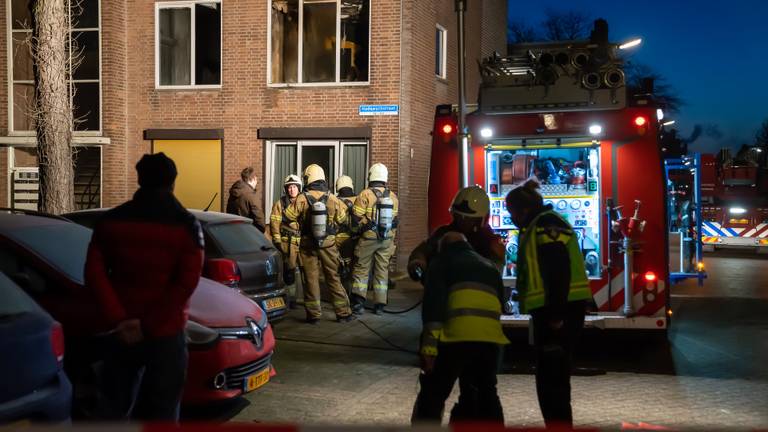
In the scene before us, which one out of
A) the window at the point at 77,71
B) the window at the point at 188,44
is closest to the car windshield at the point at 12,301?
the window at the point at 188,44

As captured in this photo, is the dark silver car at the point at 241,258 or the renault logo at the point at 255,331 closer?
the renault logo at the point at 255,331

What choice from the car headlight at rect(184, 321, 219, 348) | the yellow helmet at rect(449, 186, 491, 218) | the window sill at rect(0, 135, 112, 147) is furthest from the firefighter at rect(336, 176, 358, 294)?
the window sill at rect(0, 135, 112, 147)

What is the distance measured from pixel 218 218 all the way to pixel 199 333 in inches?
129

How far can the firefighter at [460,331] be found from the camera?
455cm

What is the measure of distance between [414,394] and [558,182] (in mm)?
2953

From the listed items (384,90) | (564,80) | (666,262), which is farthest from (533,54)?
(384,90)

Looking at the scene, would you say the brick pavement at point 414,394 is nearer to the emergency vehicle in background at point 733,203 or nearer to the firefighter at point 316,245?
the firefighter at point 316,245

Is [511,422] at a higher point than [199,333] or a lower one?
lower

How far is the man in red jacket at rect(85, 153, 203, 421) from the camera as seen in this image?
4.26 m

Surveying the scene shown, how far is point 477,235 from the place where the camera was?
17.2 ft

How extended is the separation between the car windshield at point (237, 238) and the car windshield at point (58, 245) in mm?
2639

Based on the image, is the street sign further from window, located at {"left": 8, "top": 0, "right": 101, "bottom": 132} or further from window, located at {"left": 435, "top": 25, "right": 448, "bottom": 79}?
window, located at {"left": 8, "top": 0, "right": 101, "bottom": 132}

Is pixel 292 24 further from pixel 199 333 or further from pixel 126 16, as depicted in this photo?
pixel 199 333

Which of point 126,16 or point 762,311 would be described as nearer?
point 762,311
